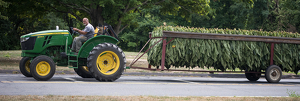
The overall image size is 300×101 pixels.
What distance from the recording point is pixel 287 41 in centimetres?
1173

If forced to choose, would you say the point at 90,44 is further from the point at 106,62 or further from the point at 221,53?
the point at 221,53

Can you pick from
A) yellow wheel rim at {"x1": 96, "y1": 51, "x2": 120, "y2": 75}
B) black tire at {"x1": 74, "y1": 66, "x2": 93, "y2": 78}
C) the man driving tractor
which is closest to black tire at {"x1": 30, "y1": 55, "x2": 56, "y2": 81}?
the man driving tractor

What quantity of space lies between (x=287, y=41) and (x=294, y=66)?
3.57ft

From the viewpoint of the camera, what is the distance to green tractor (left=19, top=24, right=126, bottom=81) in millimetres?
9203

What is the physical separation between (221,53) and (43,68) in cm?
609

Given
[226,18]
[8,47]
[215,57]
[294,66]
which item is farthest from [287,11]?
[8,47]

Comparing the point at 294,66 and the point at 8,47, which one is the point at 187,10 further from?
the point at 8,47

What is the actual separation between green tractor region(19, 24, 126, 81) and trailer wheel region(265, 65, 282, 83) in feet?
18.0

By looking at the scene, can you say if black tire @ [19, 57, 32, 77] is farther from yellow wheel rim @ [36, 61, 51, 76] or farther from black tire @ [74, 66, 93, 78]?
black tire @ [74, 66, 93, 78]

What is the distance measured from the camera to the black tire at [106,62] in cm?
954

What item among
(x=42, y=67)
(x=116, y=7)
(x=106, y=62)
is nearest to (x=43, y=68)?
(x=42, y=67)

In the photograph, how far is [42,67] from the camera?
9.15 metres

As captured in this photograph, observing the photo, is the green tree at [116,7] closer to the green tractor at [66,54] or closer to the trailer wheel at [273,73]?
the green tractor at [66,54]

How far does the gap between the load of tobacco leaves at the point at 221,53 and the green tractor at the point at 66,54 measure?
62.1 inches
